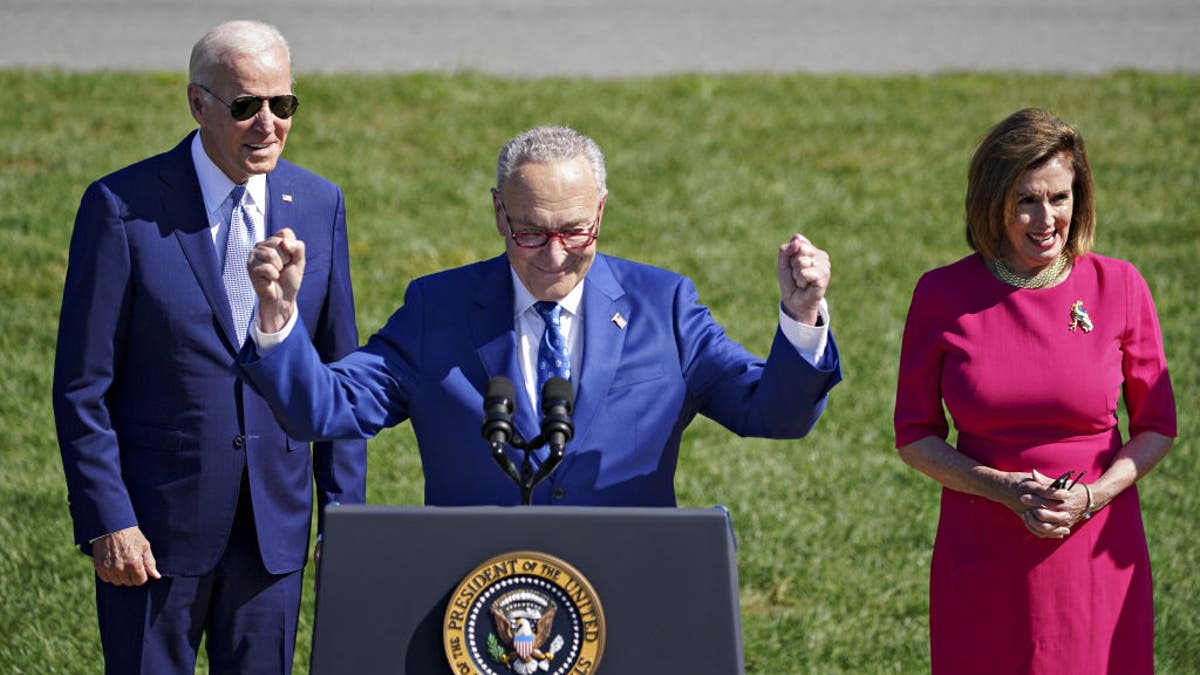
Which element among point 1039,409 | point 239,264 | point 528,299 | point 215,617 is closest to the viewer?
point 528,299

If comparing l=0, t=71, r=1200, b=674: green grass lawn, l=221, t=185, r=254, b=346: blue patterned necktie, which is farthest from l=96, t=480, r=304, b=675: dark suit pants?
l=0, t=71, r=1200, b=674: green grass lawn

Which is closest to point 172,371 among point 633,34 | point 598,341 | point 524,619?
point 598,341

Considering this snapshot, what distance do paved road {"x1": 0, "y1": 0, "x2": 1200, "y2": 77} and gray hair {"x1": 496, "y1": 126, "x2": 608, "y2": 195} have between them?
8.51 m

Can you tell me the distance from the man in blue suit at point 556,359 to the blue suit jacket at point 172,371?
630mm

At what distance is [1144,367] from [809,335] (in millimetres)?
1210

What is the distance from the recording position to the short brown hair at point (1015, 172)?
4.52 meters

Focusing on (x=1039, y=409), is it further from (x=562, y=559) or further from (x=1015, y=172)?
(x=562, y=559)

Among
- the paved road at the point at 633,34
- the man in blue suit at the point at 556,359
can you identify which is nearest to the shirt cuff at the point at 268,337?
the man in blue suit at the point at 556,359

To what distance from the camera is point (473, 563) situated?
3494mm

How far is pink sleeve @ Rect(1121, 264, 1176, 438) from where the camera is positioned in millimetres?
4598

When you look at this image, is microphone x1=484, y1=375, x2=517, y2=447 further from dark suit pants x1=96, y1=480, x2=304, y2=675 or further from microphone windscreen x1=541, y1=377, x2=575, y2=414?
dark suit pants x1=96, y1=480, x2=304, y2=675

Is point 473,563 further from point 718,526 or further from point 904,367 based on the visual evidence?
point 904,367

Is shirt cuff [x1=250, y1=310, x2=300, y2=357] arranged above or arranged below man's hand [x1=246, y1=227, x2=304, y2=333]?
below

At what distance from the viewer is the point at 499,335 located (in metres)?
4.20
